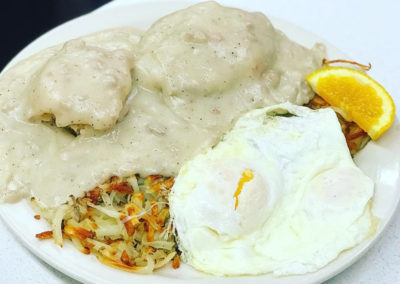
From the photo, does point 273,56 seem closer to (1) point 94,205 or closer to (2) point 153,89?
(2) point 153,89

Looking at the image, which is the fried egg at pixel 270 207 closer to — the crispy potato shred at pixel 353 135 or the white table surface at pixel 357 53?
the crispy potato shred at pixel 353 135

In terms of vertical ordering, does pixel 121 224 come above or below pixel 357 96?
below

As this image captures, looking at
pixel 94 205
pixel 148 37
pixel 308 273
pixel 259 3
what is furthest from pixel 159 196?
pixel 259 3

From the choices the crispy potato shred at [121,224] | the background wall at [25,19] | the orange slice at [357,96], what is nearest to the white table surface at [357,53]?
the crispy potato shred at [121,224]

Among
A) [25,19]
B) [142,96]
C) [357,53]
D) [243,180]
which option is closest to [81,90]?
[142,96]

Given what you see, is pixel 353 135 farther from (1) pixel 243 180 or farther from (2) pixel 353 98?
(1) pixel 243 180

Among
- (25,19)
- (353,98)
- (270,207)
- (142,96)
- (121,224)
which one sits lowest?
(25,19)
